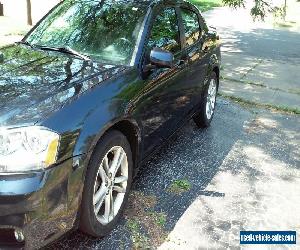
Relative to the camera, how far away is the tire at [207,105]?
232 inches

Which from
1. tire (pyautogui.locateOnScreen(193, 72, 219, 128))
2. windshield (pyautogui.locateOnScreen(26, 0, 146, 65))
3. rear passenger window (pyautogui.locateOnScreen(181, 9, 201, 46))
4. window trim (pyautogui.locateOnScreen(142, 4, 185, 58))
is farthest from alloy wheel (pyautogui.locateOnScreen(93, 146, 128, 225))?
tire (pyautogui.locateOnScreen(193, 72, 219, 128))

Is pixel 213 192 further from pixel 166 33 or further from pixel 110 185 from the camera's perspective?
pixel 166 33

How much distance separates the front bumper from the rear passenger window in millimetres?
2733

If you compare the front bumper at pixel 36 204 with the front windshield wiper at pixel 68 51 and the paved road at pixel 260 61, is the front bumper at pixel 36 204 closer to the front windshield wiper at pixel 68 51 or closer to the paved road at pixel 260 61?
the front windshield wiper at pixel 68 51

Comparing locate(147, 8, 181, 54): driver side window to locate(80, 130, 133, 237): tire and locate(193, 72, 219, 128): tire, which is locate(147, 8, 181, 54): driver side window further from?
locate(193, 72, 219, 128): tire

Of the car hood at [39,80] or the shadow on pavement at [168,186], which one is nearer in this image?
the car hood at [39,80]

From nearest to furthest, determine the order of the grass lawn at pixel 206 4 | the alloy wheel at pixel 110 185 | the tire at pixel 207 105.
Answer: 1. the alloy wheel at pixel 110 185
2. the tire at pixel 207 105
3. the grass lawn at pixel 206 4

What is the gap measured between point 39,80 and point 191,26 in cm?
→ 259

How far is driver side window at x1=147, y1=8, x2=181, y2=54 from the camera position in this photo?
14.0ft

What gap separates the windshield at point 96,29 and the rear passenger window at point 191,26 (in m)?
0.94

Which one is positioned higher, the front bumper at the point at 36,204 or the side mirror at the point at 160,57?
the side mirror at the point at 160,57

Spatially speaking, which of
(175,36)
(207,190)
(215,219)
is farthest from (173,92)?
(215,219)

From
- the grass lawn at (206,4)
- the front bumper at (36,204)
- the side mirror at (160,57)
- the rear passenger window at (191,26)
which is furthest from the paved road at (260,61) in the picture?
the front bumper at (36,204)

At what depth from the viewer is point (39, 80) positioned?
339cm
